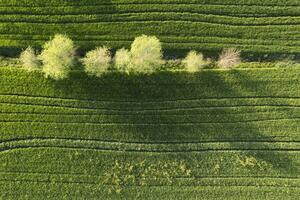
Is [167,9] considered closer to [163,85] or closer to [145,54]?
[145,54]

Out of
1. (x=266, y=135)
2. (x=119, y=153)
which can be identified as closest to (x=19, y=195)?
(x=119, y=153)

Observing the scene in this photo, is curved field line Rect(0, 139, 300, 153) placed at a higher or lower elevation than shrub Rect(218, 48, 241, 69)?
lower

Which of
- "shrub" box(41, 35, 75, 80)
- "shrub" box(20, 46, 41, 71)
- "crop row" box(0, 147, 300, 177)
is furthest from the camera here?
"crop row" box(0, 147, 300, 177)

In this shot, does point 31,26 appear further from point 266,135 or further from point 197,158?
point 266,135

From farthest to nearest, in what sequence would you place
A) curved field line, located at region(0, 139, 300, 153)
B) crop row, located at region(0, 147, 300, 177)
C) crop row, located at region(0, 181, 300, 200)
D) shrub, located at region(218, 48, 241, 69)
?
shrub, located at region(218, 48, 241, 69)
curved field line, located at region(0, 139, 300, 153)
crop row, located at region(0, 147, 300, 177)
crop row, located at region(0, 181, 300, 200)

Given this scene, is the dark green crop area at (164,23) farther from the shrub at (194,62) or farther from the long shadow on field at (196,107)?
the long shadow on field at (196,107)

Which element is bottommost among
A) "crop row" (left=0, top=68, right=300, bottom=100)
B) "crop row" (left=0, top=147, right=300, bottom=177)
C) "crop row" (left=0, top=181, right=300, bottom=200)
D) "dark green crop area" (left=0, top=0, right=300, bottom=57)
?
"crop row" (left=0, top=181, right=300, bottom=200)

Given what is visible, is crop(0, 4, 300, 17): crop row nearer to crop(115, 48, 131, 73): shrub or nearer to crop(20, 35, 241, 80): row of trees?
crop(20, 35, 241, 80): row of trees

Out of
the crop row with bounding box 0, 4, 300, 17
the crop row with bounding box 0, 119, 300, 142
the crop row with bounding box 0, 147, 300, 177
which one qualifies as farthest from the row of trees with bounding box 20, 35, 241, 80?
the crop row with bounding box 0, 147, 300, 177
